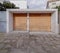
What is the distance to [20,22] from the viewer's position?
21453 mm

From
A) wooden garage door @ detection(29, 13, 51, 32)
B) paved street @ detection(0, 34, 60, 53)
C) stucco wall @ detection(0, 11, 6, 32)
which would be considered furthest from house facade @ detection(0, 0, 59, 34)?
paved street @ detection(0, 34, 60, 53)

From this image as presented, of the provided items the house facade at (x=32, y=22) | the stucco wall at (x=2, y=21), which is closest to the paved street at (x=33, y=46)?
the stucco wall at (x=2, y=21)

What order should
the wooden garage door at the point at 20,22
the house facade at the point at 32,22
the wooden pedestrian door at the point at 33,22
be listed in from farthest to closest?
1. the wooden garage door at the point at 20,22
2. the wooden pedestrian door at the point at 33,22
3. the house facade at the point at 32,22

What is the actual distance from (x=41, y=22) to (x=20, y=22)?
3017 millimetres

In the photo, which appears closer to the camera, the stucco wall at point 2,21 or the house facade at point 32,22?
the stucco wall at point 2,21

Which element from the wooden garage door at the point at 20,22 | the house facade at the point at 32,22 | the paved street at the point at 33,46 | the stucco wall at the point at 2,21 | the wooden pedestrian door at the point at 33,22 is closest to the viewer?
the paved street at the point at 33,46

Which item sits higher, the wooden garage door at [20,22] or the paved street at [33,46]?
the wooden garage door at [20,22]

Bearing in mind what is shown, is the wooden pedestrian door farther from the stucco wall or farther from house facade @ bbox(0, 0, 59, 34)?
the stucco wall

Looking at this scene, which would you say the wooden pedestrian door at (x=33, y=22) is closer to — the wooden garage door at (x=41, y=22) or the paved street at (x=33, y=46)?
the wooden garage door at (x=41, y=22)

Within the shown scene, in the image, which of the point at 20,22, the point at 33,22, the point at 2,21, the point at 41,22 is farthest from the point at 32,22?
the point at 2,21

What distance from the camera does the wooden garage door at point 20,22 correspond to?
21.4 m

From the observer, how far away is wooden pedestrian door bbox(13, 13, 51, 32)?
21203 mm

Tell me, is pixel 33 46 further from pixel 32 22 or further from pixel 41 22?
pixel 41 22

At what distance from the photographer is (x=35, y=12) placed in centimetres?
2041
